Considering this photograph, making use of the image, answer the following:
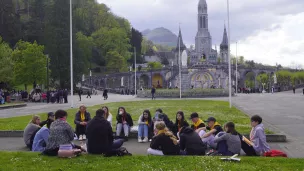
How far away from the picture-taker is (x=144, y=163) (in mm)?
8102

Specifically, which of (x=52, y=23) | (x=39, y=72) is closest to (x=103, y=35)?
(x=52, y=23)

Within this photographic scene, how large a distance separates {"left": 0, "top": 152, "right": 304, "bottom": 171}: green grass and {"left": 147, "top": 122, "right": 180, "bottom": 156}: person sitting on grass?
0.97 ft

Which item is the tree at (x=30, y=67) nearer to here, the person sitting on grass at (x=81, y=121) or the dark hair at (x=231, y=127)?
the person sitting on grass at (x=81, y=121)

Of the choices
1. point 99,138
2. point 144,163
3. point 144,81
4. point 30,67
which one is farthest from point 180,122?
point 144,81

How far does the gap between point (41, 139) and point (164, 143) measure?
344cm

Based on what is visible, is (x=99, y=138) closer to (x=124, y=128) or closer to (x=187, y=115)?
(x=124, y=128)

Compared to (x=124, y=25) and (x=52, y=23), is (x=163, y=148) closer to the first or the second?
(x=52, y=23)

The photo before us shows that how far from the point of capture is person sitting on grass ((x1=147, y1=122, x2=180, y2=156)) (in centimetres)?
874

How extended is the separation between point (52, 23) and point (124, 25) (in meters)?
49.5

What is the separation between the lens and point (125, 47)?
93.7 metres

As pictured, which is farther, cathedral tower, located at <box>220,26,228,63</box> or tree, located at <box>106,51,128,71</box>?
cathedral tower, located at <box>220,26,228,63</box>

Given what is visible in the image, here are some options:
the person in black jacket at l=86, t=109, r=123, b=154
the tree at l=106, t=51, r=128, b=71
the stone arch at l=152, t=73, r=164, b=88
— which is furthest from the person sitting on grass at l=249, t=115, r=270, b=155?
the stone arch at l=152, t=73, r=164, b=88

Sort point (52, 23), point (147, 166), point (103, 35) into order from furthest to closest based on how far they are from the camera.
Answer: point (103, 35) < point (52, 23) < point (147, 166)

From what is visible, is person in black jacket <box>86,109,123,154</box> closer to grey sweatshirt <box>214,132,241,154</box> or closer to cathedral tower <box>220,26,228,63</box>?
grey sweatshirt <box>214,132,241,154</box>
